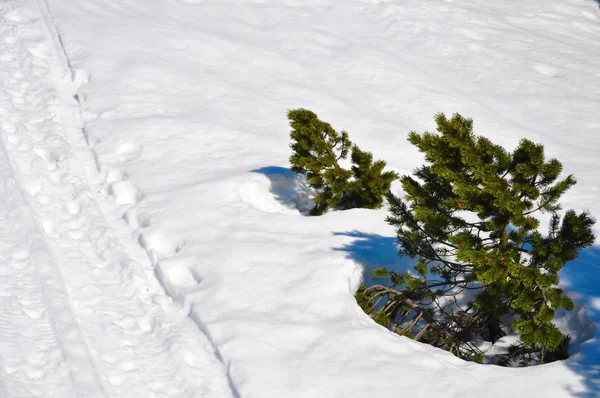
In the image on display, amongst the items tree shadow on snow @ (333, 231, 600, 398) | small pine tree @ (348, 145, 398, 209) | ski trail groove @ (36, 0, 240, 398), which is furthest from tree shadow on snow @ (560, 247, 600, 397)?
ski trail groove @ (36, 0, 240, 398)

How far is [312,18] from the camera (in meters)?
16.3

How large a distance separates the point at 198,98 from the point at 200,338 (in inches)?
251

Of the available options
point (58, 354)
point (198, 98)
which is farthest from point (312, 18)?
point (58, 354)

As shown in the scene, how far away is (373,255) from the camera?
20.9 feet

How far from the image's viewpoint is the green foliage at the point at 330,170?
7133 mm

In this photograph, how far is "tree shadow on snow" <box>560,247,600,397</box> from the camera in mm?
4719

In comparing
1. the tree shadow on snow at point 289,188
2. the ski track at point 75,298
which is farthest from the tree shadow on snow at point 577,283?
the ski track at point 75,298

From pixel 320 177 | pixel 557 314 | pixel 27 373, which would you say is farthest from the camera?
pixel 320 177

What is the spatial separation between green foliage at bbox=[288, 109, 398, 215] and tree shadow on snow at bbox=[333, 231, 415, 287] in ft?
2.27

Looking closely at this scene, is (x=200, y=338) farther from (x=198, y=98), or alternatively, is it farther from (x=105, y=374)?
(x=198, y=98)

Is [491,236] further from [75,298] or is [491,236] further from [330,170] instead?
[75,298]

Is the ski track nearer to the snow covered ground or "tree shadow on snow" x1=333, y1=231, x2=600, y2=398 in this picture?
the snow covered ground

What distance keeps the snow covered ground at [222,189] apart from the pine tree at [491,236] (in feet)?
1.39

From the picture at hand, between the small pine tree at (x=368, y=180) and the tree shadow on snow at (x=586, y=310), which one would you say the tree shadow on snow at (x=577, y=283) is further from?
the small pine tree at (x=368, y=180)
